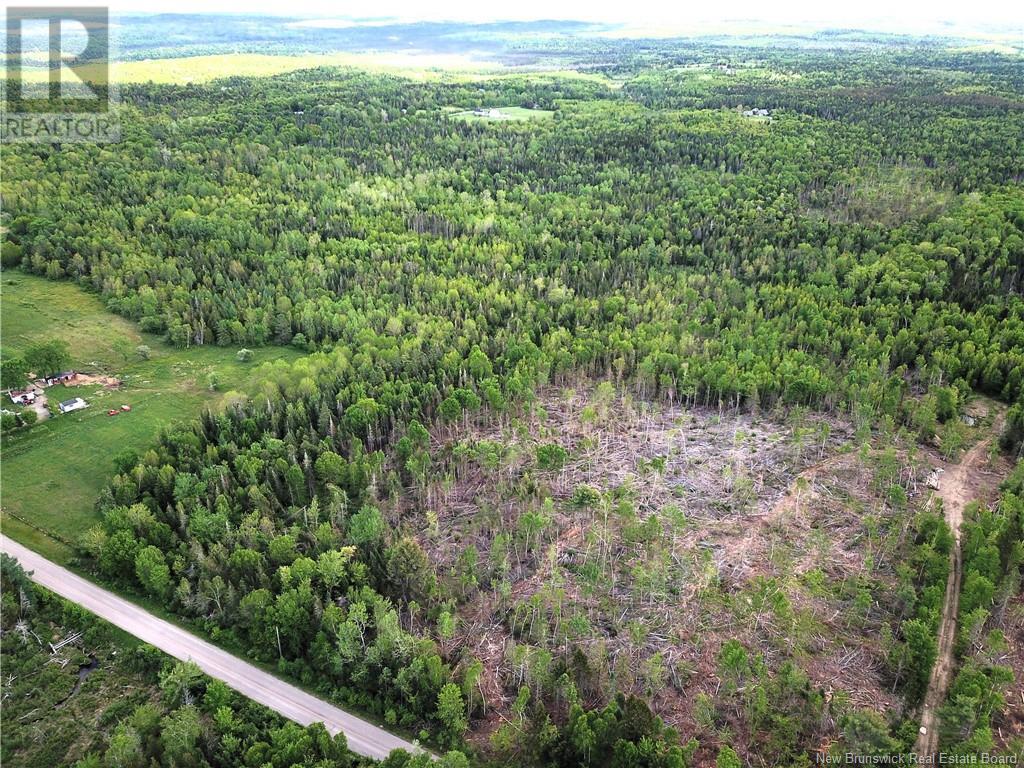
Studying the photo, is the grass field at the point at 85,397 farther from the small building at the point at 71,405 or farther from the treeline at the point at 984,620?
the treeline at the point at 984,620

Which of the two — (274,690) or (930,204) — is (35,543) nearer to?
(274,690)

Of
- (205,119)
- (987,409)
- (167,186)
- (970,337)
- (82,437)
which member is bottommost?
(82,437)

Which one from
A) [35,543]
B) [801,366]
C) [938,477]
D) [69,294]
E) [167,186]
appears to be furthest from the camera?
[167,186]

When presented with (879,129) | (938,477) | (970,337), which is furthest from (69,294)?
(879,129)

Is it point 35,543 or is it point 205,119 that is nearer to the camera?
point 35,543

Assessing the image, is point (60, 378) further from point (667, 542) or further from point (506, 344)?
point (667, 542)
